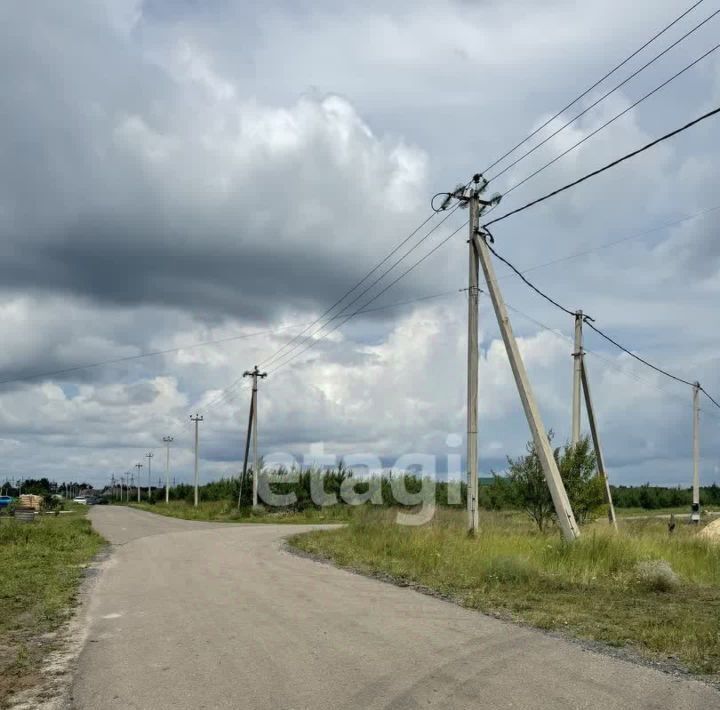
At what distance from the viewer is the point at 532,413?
1855cm

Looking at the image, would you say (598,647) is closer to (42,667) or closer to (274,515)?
(42,667)

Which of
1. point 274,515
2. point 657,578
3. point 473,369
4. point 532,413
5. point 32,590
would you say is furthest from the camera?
point 274,515

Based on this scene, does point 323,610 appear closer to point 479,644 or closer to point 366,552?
point 479,644

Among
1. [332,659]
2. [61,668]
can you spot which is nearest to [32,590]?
[61,668]

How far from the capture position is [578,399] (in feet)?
96.6

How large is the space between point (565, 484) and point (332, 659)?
68.6 ft

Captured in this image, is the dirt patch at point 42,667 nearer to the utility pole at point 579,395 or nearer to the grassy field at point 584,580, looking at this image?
the grassy field at point 584,580

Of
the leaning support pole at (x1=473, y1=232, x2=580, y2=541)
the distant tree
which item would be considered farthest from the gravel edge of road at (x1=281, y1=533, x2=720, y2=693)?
the distant tree

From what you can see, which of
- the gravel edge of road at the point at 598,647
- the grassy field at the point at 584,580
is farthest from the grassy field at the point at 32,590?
Result: the grassy field at the point at 584,580

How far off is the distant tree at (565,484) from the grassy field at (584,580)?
621cm

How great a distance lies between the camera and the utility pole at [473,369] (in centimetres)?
2062

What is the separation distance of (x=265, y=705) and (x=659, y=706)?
3060 mm

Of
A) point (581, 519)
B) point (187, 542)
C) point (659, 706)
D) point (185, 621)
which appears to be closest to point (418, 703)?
point (659, 706)

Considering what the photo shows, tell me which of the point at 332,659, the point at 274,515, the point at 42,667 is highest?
the point at 332,659
